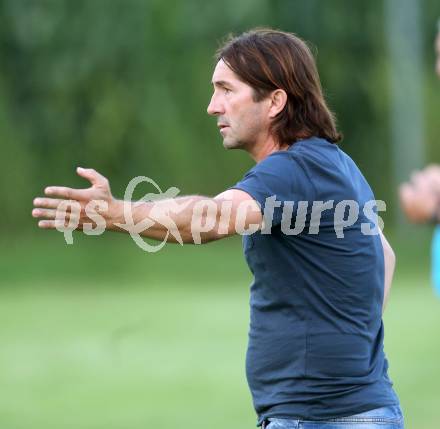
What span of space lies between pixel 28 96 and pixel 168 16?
3468mm

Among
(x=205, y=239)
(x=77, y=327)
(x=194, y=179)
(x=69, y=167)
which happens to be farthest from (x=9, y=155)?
(x=205, y=239)

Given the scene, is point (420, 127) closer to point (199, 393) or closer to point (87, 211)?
point (199, 393)

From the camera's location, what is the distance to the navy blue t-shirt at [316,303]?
4250 millimetres

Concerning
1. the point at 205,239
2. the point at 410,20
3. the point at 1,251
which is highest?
the point at 410,20

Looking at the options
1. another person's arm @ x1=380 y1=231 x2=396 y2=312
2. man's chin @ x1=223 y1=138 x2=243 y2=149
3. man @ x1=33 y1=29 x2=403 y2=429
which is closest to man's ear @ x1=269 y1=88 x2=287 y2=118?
man @ x1=33 y1=29 x2=403 y2=429

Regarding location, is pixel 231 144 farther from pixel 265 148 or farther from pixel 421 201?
pixel 421 201

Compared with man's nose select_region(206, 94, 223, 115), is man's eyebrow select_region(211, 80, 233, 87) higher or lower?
higher

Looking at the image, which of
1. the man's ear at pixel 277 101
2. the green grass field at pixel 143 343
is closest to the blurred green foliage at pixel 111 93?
the green grass field at pixel 143 343

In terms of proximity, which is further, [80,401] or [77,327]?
[77,327]

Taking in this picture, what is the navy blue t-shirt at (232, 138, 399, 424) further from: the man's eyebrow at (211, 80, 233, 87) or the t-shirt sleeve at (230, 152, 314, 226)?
the man's eyebrow at (211, 80, 233, 87)

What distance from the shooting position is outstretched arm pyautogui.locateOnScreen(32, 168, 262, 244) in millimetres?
3977

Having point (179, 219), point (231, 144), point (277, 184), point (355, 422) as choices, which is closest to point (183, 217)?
point (179, 219)

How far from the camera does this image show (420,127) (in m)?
30.8

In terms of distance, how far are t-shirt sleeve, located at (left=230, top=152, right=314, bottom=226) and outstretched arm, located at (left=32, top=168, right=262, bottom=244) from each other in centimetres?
3
